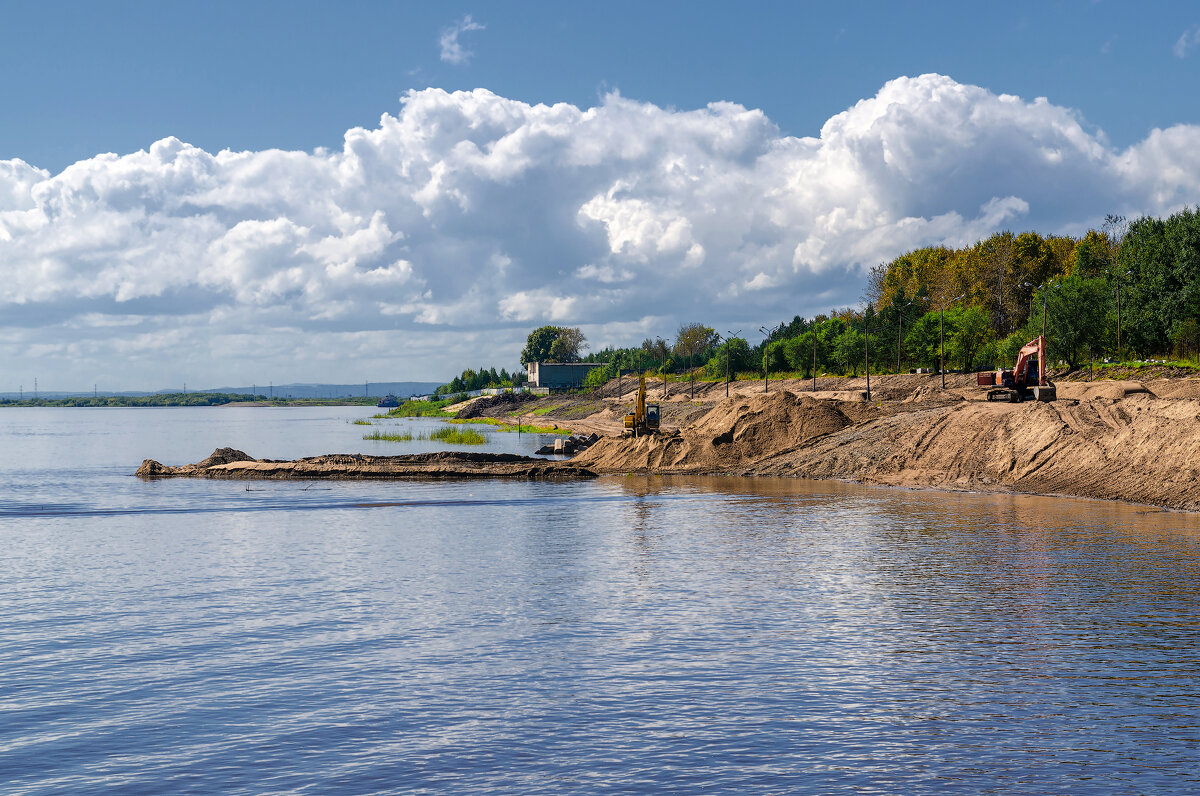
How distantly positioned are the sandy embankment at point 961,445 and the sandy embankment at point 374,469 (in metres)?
6.00

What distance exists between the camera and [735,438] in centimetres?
6769

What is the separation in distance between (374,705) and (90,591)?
48.9 ft

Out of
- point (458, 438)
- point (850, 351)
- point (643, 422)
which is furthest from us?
point (850, 351)

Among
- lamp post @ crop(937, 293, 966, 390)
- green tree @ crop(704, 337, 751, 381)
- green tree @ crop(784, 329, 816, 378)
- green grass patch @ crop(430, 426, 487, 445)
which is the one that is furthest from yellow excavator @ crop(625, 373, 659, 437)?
green tree @ crop(704, 337, 751, 381)

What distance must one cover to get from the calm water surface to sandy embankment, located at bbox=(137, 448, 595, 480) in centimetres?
2740

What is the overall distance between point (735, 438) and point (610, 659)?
165 feet

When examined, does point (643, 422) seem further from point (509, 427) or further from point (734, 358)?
point (734, 358)

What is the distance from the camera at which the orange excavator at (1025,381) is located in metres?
64.8

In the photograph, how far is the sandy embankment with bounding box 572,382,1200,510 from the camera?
47125 millimetres

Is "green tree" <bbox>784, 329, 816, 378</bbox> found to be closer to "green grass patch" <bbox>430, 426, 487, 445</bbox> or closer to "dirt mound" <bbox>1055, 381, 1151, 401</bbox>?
"green grass patch" <bbox>430, 426, 487, 445</bbox>

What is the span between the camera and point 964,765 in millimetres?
12961

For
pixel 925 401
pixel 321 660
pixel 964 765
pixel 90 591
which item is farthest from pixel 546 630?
pixel 925 401

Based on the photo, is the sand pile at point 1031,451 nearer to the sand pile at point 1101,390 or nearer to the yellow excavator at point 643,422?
the sand pile at point 1101,390

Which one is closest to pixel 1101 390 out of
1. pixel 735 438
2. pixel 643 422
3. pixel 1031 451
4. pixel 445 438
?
pixel 1031 451
